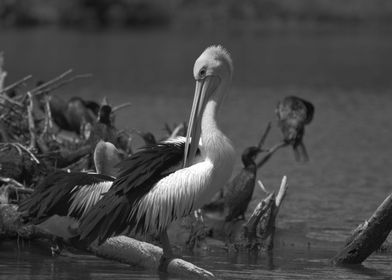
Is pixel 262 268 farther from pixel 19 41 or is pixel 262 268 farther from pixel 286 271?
pixel 19 41

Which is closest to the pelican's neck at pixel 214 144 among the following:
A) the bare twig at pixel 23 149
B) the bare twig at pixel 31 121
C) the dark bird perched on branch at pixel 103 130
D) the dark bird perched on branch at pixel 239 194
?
the bare twig at pixel 23 149

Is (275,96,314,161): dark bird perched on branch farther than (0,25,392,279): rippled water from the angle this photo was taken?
Yes

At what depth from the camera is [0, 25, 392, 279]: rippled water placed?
858 centimetres

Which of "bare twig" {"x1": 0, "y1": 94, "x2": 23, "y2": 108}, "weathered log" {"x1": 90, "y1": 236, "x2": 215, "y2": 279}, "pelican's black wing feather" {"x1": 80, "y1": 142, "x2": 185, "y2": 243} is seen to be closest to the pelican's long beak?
"pelican's black wing feather" {"x1": 80, "y1": 142, "x2": 185, "y2": 243}

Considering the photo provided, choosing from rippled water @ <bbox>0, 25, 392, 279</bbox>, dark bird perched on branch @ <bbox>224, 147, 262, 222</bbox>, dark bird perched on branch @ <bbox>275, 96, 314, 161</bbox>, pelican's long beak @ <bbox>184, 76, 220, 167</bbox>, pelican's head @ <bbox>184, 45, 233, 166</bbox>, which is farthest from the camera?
dark bird perched on branch @ <bbox>275, 96, 314, 161</bbox>

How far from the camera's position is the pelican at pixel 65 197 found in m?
7.82

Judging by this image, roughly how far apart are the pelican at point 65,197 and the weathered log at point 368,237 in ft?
6.29

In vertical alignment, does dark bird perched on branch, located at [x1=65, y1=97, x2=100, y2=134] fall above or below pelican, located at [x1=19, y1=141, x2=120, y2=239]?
above

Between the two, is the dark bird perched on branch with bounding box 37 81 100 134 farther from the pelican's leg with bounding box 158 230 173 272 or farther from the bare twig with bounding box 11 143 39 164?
the pelican's leg with bounding box 158 230 173 272

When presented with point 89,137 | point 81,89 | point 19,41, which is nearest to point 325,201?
point 89,137

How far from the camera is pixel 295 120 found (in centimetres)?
1117

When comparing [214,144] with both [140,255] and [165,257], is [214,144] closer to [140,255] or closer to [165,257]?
[165,257]

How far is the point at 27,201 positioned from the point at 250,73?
1924cm

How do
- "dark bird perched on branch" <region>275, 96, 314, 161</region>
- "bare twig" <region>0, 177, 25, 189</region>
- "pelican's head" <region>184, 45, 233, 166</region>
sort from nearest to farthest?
"pelican's head" <region>184, 45, 233, 166</region>, "bare twig" <region>0, 177, 25, 189</region>, "dark bird perched on branch" <region>275, 96, 314, 161</region>
